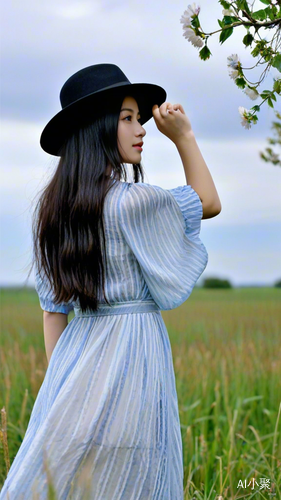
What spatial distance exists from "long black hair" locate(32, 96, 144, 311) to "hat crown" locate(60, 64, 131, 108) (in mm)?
103

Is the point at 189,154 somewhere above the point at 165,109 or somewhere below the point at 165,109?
below

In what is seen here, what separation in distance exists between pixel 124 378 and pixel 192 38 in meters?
1.06

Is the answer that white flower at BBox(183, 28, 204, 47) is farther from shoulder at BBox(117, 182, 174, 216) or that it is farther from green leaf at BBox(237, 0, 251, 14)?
shoulder at BBox(117, 182, 174, 216)

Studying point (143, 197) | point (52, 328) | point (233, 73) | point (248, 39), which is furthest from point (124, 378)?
point (248, 39)

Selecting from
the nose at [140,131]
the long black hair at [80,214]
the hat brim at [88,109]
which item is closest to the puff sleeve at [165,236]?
the long black hair at [80,214]

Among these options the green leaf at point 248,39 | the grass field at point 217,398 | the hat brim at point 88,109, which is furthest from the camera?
the grass field at point 217,398

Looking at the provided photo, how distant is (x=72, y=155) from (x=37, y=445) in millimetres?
977

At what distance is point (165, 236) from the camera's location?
2.05 meters

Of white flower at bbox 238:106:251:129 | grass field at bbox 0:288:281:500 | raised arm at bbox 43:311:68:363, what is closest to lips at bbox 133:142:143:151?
white flower at bbox 238:106:251:129

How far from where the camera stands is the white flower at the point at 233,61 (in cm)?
191

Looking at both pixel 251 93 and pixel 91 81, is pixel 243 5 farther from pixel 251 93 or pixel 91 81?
pixel 91 81

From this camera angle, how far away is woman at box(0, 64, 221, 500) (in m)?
1.85

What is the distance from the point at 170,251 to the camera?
2.04 m

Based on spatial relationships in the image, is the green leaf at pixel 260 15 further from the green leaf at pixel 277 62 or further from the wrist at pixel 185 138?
the wrist at pixel 185 138
